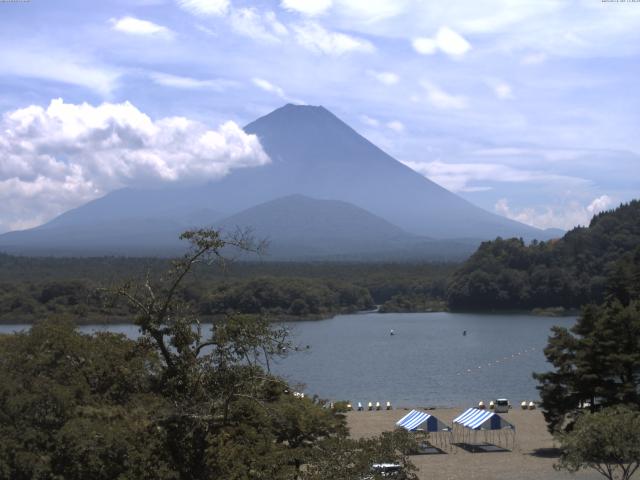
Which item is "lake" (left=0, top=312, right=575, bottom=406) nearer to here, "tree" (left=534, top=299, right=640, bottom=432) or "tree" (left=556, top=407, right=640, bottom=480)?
"tree" (left=534, top=299, right=640, bottom=432)

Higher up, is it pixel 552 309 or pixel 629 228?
pixel 629 228

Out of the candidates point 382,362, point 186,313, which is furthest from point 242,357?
point 382,362

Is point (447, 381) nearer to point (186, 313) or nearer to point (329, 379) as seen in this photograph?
point (329, 379)

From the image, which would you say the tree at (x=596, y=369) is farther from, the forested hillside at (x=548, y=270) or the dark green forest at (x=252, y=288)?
the forested hillside at (x=548, y=270)

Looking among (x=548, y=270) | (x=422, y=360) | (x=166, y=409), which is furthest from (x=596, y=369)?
(x=548, y=270)

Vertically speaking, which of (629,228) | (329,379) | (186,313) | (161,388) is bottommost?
(329,379)

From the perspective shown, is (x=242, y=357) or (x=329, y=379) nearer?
(x=242, y=357)

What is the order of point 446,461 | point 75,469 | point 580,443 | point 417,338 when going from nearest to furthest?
1. point 75,469
2. point 580,443
3. point 446,461
4. point 417,338

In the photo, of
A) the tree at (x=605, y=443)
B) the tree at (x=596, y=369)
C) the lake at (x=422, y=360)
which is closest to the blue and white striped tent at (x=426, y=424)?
the tree at (x=596, y=369)
